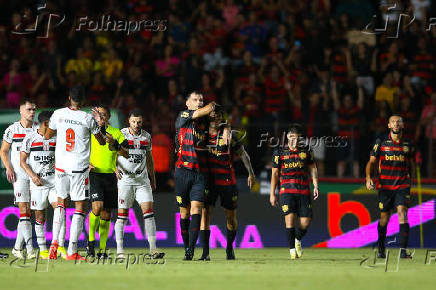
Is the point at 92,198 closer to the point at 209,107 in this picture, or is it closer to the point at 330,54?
the point at 209,107

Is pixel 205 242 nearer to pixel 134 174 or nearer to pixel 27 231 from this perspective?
pixel 134 174

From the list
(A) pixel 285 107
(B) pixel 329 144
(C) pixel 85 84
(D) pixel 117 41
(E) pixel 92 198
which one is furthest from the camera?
(D) pixel 117 41

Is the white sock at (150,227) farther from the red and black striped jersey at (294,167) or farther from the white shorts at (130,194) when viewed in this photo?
the red and black striped jersey at (294,167)

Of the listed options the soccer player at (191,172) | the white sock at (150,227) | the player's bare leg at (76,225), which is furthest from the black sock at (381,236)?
the player's bare leg at (76,225)

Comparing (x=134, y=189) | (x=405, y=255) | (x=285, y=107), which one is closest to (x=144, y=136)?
(x=134, y=189)

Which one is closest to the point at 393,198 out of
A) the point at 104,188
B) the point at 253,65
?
the point at 104,188

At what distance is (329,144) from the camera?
1769 centimetres

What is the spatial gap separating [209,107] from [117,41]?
33.1ft

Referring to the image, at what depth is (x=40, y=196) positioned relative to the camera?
14.0 m

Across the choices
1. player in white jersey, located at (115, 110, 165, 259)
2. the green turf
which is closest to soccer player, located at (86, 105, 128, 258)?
player in white jersey, located at (115, 110, 165, 259)

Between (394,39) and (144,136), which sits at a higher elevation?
(394,39)

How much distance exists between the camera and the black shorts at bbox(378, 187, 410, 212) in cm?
1466

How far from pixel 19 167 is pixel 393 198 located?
578cm

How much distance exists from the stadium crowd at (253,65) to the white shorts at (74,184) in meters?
4.59
